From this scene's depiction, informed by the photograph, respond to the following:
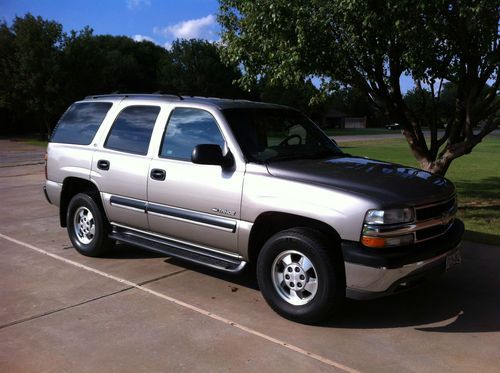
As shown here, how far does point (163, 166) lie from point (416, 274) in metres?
2.58

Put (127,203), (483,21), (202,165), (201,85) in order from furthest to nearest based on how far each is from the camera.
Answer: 1. (201,85)
2. (483,21)
3. (127,203)
4. (202,165)

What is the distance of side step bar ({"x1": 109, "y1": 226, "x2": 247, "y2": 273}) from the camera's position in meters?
4.77

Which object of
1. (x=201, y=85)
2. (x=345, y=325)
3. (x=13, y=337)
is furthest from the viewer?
(x=201, y=85)

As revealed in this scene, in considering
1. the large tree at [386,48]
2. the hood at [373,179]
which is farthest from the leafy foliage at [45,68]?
the hood at [373,179]

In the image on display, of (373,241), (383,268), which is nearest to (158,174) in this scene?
(373,241)

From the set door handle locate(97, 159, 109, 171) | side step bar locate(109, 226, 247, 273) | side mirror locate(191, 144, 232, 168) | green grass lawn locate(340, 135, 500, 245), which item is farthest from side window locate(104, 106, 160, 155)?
green grass lawn locate(340, 135, 500, 245)

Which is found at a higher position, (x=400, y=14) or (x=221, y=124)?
(x=400, y=14)

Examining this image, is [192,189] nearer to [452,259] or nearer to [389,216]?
[389,216]

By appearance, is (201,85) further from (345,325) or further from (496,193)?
(345,325)

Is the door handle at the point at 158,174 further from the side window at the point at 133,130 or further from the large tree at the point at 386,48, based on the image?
the large tree at the point at 386,48

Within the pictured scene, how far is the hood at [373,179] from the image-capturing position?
4.08 meters

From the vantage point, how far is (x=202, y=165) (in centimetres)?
486

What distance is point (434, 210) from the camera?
4.30 m

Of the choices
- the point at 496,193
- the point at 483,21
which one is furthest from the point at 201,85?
the point at 483,21
